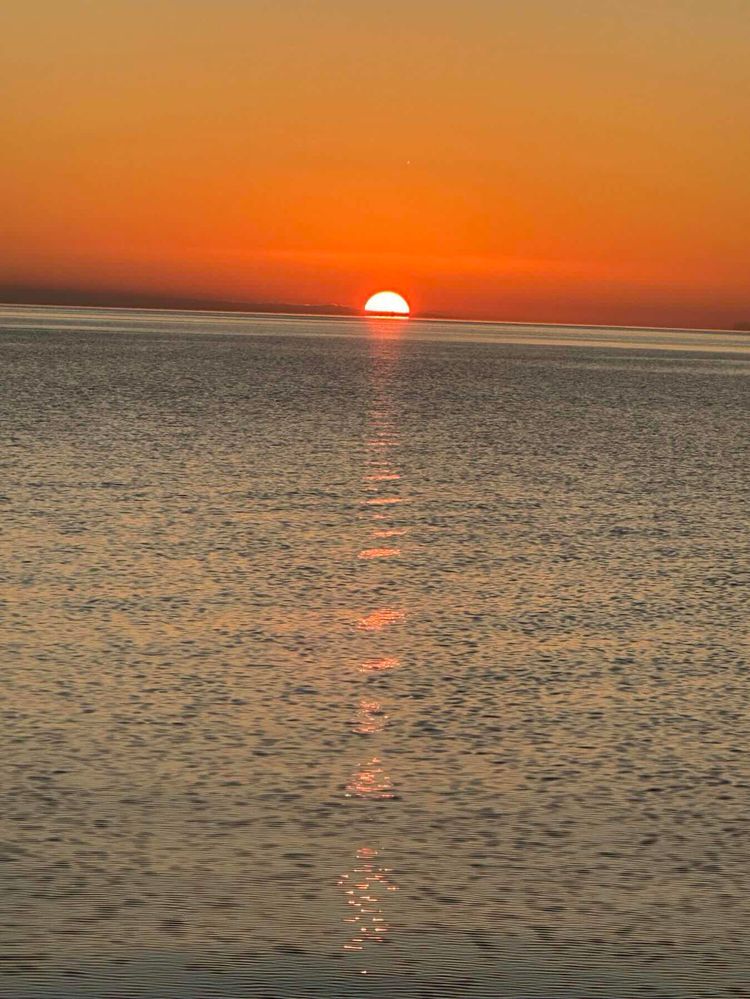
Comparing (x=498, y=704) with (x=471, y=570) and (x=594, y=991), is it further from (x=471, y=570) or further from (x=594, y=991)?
(x=471, y=570)

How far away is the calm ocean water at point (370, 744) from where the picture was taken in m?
5.34

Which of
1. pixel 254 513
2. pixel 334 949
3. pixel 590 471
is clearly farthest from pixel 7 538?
pixel 590 471

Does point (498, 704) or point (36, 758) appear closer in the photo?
point (36, 758)

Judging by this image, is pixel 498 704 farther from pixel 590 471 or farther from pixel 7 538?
pixel 590 471

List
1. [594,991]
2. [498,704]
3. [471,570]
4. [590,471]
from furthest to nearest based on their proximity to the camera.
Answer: [590,471] → [471,570] → [498,704] → [594,991]

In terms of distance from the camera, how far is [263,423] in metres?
37.4

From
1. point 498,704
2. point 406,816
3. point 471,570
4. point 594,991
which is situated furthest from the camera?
point 471,570

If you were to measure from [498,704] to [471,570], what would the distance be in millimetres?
5117

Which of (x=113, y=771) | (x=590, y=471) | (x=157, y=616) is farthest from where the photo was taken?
(x=590, y=471)

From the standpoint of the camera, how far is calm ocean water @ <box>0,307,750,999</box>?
210 inches

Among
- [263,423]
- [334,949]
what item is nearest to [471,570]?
[334,949]

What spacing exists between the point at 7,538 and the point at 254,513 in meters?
3.68

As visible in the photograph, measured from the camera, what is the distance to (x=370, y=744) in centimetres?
816

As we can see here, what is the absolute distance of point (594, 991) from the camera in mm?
4992
